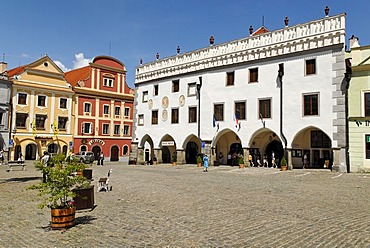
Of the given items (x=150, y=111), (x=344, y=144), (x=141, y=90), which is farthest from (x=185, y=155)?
(x=344, y=144)

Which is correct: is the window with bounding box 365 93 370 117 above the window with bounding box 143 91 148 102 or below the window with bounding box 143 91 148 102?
below

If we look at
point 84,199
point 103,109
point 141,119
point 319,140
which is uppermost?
point 103,109

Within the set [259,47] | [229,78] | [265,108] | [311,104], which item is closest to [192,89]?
[229,78]

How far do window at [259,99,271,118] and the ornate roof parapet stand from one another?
3694 millimetres

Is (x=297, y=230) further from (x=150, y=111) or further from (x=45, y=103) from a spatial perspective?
(x=45, y=103)

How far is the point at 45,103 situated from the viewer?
140 ft

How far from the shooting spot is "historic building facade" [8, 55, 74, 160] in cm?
3991

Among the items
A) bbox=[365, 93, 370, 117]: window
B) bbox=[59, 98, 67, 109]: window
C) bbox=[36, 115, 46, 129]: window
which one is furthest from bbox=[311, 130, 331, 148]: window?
bbox=[36, 115, 46, 129]: window

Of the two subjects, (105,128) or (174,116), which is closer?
(174,116)

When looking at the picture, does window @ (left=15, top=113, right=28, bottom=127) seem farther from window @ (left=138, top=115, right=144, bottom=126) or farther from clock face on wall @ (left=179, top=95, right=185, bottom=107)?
clock face on wall @ (left=179, top=95, right=185, bottom=107)

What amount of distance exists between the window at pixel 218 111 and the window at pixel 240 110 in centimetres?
159

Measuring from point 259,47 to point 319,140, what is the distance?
8847 mm

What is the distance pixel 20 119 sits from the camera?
4025cm

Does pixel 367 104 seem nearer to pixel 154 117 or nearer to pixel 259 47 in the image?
pixel 259 47
